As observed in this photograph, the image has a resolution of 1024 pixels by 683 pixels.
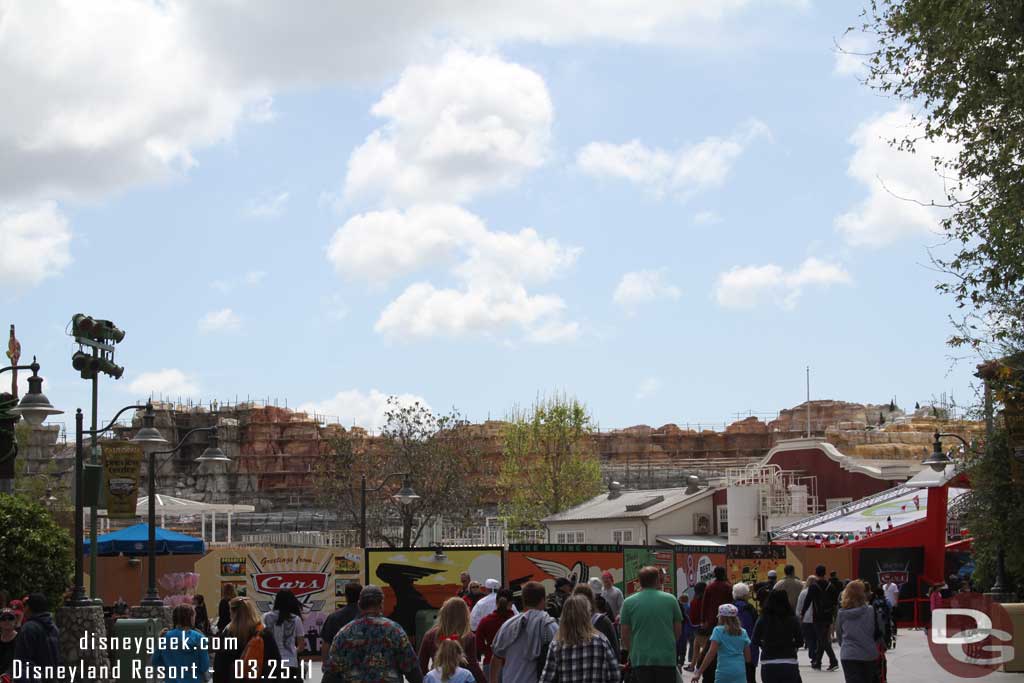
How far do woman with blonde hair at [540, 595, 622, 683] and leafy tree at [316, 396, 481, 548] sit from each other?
4940cm

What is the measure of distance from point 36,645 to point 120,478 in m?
9.75

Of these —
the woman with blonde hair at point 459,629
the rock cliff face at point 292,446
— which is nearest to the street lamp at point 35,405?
the woman with blonde hair at point 459,629

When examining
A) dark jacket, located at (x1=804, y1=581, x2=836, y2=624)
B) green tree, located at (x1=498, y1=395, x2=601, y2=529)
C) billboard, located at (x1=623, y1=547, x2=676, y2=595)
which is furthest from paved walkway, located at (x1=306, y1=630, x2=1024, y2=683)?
green tree, located at (x1=498, y1=395, x2=601, y2=529)

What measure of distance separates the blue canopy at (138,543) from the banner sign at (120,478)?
8.43m

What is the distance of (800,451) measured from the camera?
51.5m

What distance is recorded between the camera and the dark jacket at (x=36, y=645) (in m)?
13.1

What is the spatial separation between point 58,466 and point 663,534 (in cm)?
6444

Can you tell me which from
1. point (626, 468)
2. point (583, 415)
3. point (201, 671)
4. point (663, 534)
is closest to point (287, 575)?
point (201, 671)

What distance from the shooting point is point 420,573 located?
23.4 meters

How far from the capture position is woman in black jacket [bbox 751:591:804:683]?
1276 cm

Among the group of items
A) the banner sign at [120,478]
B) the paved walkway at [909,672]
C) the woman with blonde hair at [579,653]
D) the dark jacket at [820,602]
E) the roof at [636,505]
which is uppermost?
the banner sign at [120,478]

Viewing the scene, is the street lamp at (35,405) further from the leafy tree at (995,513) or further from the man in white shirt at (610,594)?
the leafy tree at (995,513)

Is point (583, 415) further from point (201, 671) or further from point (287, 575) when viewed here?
point (201, 671)

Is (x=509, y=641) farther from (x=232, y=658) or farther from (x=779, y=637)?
(x=779, y=637)
